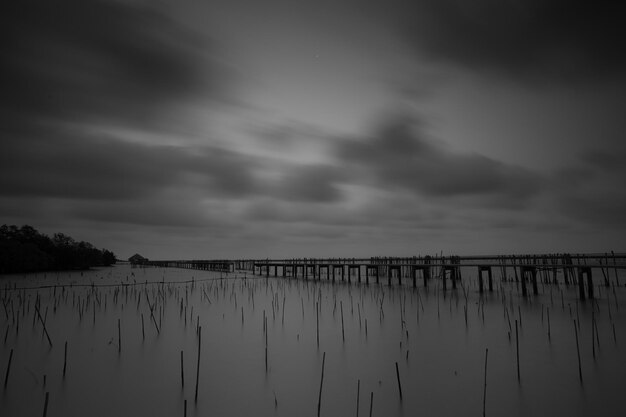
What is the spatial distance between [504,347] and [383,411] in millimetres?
5665

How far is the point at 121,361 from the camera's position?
29.7 feet

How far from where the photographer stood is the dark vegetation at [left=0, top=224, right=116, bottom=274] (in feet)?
166

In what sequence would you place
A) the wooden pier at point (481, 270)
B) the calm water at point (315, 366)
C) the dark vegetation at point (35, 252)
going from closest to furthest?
the calm water at point (315, 366) → the wooden pier at point (481, 270) → the dark vegetation at point (35, 252)

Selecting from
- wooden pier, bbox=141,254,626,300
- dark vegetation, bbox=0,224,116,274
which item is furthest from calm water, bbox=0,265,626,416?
dark vegetation, bbox=0,224,116,274

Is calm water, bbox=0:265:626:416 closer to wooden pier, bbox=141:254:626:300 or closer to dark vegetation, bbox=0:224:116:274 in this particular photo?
wooden pier, bbox=141:254:626:300

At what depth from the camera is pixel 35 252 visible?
54594 millimetres

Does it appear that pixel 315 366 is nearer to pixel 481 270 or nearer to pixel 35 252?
pixel 481 270

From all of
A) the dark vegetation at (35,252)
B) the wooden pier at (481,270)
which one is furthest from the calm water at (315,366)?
the dark vegetation at (35,252)

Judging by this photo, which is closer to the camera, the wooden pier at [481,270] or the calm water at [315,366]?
the calm water at [315,366]

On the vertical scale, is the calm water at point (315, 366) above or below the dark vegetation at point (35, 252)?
below

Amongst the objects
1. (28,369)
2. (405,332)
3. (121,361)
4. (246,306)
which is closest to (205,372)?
(121,361)

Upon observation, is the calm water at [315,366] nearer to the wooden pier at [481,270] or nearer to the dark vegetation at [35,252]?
the wooden pier at [481,270]

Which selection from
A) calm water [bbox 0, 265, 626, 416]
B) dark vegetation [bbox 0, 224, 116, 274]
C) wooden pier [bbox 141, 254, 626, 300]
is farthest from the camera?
dark vegetation [bbox 0, 224, 116, 274]

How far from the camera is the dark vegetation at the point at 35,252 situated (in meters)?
50.7
